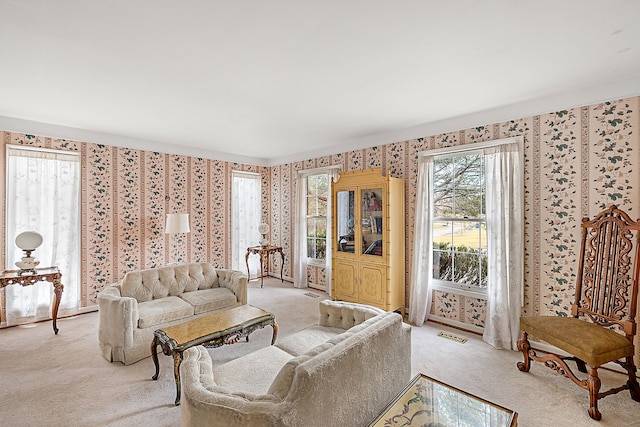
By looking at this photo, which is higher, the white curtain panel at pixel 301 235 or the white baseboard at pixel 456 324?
the white curtain panel at pixel 301 235

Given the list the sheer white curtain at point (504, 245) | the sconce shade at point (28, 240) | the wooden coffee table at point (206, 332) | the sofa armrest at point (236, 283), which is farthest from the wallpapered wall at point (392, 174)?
the wooden coffee table at point (206, 332)

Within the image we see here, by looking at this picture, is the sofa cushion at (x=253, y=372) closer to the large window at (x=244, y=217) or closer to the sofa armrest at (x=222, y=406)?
the sofa armrest at (x=222, y=406)

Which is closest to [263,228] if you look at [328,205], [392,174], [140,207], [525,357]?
[328,205]

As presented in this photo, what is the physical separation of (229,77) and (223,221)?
3494 millimetres

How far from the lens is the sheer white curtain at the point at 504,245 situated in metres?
2.98

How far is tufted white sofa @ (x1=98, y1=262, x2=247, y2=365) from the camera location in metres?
2.67

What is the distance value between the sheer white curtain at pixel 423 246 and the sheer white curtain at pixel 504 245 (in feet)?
2.25

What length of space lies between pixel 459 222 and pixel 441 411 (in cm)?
244

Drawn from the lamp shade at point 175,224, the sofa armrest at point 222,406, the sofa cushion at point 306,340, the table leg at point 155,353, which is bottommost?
the table leg at point 155,353

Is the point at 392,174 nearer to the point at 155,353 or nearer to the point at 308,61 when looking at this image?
the point at 308,61

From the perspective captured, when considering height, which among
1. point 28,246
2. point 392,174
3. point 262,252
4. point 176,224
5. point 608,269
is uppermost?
point 392,174

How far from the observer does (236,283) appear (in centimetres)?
376

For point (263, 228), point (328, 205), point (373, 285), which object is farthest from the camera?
point (263, 228)

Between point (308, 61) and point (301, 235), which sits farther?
point (301, 235)
